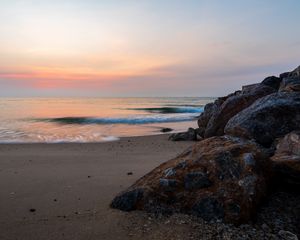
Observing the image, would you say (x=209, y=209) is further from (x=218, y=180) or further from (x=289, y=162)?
(x=289, y=162)

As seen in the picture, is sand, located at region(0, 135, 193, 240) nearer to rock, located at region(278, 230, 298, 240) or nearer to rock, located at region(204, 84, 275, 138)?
rock, located at region(278, 230, 298, 240)

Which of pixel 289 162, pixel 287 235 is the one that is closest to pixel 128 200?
pixel 287 235

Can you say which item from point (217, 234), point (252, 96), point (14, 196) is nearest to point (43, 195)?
point (14, 196)

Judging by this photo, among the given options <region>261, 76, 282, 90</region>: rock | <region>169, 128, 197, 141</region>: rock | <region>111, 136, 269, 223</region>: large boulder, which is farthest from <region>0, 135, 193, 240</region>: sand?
<region>169, 128, 197, 141</region>: rock

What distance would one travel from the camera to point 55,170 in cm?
670

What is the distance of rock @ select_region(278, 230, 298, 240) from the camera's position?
314 cm

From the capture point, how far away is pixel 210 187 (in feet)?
12.1

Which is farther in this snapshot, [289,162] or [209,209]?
[289,162]

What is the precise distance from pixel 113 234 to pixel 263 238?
149 cm

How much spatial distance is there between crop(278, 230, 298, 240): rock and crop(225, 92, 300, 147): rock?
2212mm

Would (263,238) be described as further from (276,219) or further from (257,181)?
(257,181)

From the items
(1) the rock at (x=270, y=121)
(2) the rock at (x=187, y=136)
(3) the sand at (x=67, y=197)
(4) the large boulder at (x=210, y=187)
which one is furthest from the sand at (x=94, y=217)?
(2) the rock at (x=187, y=136)

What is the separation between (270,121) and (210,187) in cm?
227

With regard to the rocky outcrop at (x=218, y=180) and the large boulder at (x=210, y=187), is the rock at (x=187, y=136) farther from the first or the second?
the large boulder at (x=210, y=187)
